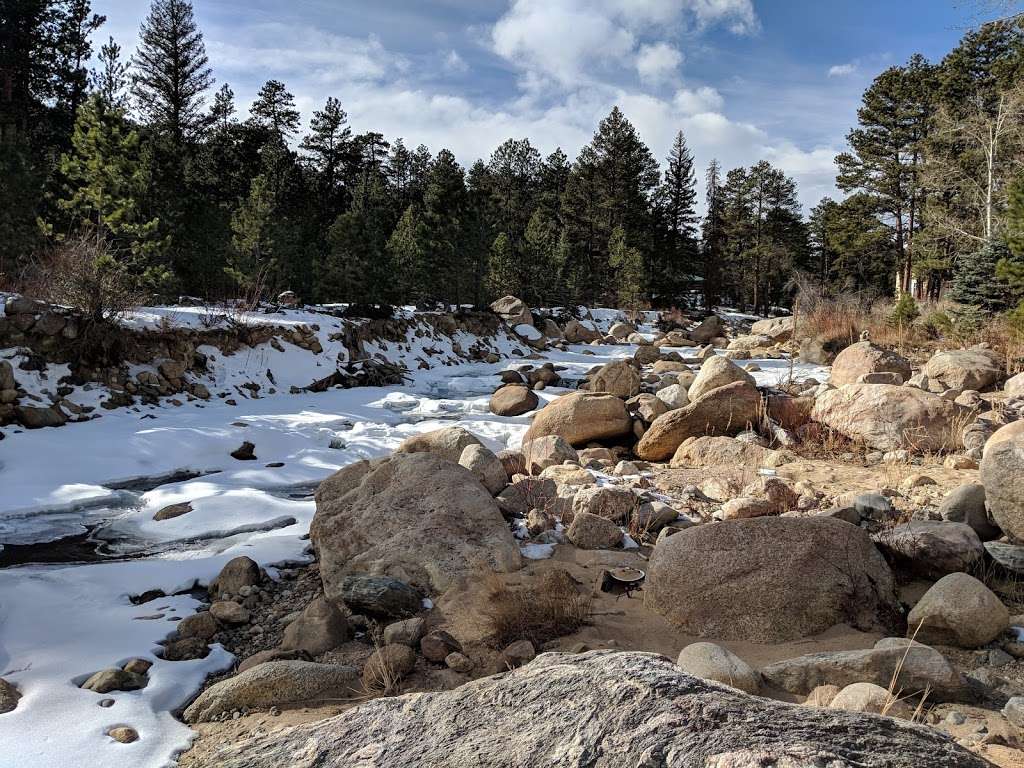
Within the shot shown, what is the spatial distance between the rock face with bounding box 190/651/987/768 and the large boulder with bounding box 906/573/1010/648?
2542 mm

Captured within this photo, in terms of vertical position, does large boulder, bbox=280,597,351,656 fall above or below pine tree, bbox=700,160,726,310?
below

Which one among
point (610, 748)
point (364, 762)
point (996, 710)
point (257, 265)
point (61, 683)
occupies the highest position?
point (257, 265)

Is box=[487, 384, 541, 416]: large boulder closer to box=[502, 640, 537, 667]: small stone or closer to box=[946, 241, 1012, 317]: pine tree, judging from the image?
box=[502, 640, 537, 667]: small stone

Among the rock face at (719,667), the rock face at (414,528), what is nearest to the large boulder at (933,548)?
the rock face at (719,667)

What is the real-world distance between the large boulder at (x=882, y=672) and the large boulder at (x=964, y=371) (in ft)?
27.3

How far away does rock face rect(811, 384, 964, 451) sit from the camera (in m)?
7.23

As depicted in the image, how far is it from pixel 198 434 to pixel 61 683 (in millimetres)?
6590

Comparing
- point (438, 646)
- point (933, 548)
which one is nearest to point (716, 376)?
point (933, 548)

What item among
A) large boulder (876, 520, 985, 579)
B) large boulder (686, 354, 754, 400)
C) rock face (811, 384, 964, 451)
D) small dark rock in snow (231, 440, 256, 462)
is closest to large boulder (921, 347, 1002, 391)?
rock face (811, 384, 964, 451)

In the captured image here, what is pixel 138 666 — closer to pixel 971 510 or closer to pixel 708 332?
pixel 971 510

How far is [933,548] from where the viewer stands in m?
3.95

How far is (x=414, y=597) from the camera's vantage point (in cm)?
390

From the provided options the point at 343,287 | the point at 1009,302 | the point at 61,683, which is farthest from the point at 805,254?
the point at 61,683

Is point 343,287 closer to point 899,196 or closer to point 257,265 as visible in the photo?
point 257,265
